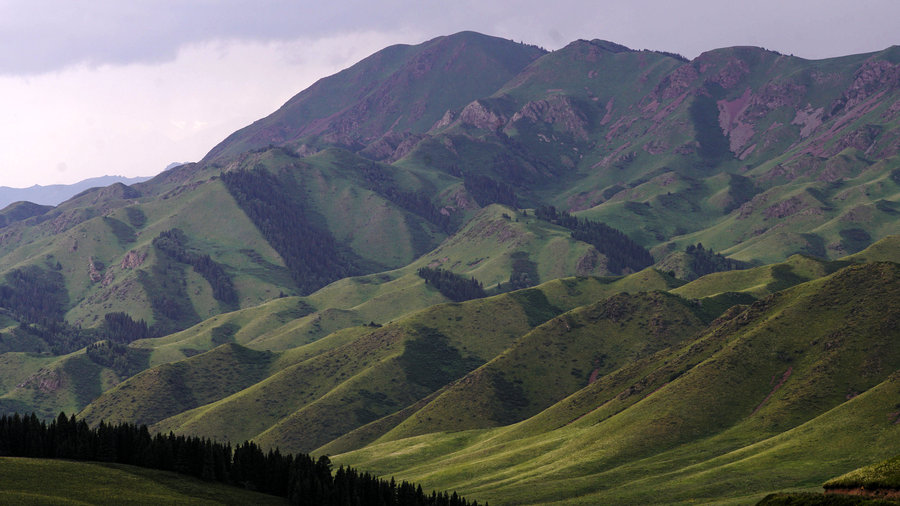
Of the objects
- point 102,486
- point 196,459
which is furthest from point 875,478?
point 102,486

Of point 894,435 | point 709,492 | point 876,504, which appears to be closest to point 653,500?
point 709,492

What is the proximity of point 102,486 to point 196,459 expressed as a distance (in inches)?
1025

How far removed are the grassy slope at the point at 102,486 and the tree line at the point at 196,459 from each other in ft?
14.6

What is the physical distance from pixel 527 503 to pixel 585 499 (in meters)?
12.7

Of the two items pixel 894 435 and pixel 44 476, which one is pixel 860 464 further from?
pixel 44 476

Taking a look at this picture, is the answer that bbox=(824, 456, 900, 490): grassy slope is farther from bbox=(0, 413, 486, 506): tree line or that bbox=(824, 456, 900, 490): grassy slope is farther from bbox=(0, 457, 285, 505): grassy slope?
bbox=(0, 457, 285, 505): grassy slope

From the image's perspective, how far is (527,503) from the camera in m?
199

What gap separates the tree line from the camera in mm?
151250

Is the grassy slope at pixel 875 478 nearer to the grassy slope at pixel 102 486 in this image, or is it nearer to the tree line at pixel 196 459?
the tree line at pixel 196 459

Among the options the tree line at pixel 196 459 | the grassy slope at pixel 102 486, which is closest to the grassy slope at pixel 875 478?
the tree line at pixel 196 459

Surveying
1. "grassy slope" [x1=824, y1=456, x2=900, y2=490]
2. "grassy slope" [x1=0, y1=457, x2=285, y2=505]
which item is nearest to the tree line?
"grassy slope" [x1=0, y1=457, x2=285, y2=505]

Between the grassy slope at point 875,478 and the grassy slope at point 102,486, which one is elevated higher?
the grassy slope at point 102,486

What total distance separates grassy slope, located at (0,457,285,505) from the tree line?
4452 millimetres

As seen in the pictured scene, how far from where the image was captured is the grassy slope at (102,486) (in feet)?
402
